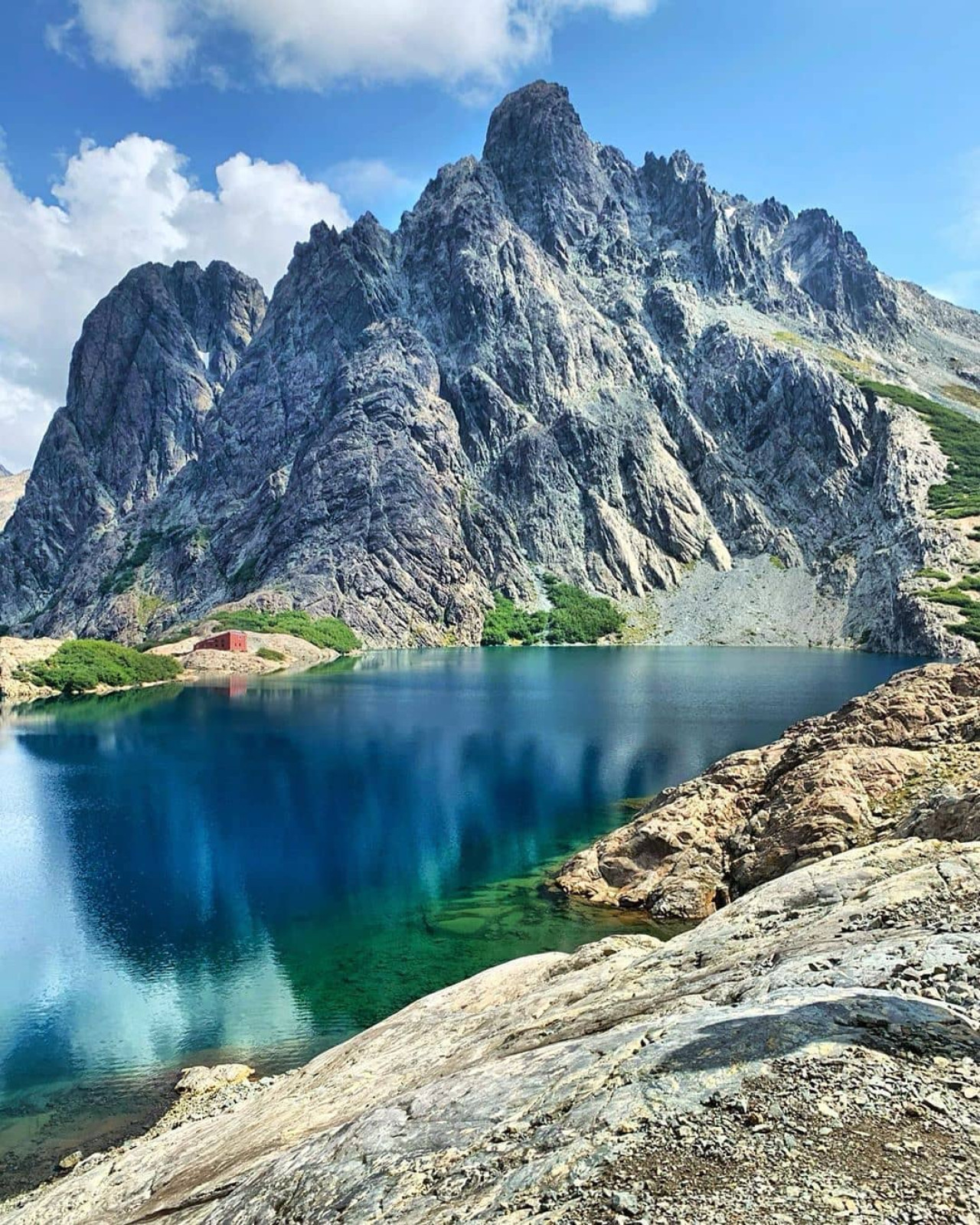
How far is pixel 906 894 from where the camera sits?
49.7ft

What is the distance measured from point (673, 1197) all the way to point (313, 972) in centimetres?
2751

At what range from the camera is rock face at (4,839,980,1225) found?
7.68 m

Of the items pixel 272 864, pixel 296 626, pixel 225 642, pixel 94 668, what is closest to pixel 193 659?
pixel 225 642

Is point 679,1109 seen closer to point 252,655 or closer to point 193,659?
point 193,659

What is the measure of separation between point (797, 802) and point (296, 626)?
532 ft

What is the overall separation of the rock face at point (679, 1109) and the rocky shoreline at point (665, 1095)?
3 centimetres

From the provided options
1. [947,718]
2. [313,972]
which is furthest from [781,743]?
[313,972]

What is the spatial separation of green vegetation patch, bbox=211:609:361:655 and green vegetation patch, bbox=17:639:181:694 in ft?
95.8

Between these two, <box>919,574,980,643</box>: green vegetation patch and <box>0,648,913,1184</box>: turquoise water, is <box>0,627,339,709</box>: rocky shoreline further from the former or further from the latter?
<box>919,574,980,643</box>: green vegetation patch

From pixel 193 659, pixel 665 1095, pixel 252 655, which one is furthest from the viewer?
pixel 252 655

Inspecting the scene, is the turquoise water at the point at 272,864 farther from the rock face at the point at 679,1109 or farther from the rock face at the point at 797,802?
the rock face at the point at 679,1109

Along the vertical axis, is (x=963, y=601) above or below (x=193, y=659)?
above

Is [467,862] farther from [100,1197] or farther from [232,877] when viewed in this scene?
[100,1197]

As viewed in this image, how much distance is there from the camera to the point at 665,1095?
359 inches
